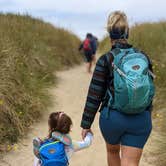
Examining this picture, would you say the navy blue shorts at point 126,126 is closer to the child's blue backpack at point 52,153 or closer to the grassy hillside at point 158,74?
the child's blue backpack at point 52,153

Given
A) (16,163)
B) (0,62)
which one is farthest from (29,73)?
(16,163)

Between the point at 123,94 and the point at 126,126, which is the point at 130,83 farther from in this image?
the point at 126,126

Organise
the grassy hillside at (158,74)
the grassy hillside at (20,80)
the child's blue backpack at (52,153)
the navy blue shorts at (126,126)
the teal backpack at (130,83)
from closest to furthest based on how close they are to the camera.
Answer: the teal backpack at (130,83)
the navy blue shorts at (126,126)
the child's blue backpack at (52,153)
the grassy hillside at (158,74)
the grassy hillside at (20,80)

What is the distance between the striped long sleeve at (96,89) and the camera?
12.8 feet

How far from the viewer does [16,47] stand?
29.5 ft

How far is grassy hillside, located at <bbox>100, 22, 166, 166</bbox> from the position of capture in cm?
647

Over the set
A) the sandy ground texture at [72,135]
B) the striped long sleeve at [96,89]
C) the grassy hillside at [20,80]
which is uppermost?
the striped long sleeve at [96,89]

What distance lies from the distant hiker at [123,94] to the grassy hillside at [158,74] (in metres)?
2.01

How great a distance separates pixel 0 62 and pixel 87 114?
3.77m

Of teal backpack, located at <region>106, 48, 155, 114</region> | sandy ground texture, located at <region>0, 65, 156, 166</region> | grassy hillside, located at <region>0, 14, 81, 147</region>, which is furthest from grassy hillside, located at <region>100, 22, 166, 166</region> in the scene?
teal backpack, located at <region>106, 48, 155, 114</region>

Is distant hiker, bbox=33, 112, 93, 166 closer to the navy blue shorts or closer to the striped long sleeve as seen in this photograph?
the striped long sleeve

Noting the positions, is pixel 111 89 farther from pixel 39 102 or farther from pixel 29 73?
pixel 29 73

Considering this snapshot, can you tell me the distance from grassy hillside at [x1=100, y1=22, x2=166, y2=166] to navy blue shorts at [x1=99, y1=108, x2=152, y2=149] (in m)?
2.01

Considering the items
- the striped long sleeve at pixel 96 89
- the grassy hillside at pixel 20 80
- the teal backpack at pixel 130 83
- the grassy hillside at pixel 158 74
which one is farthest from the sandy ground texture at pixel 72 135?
the teal backpack at pixel 130 83
